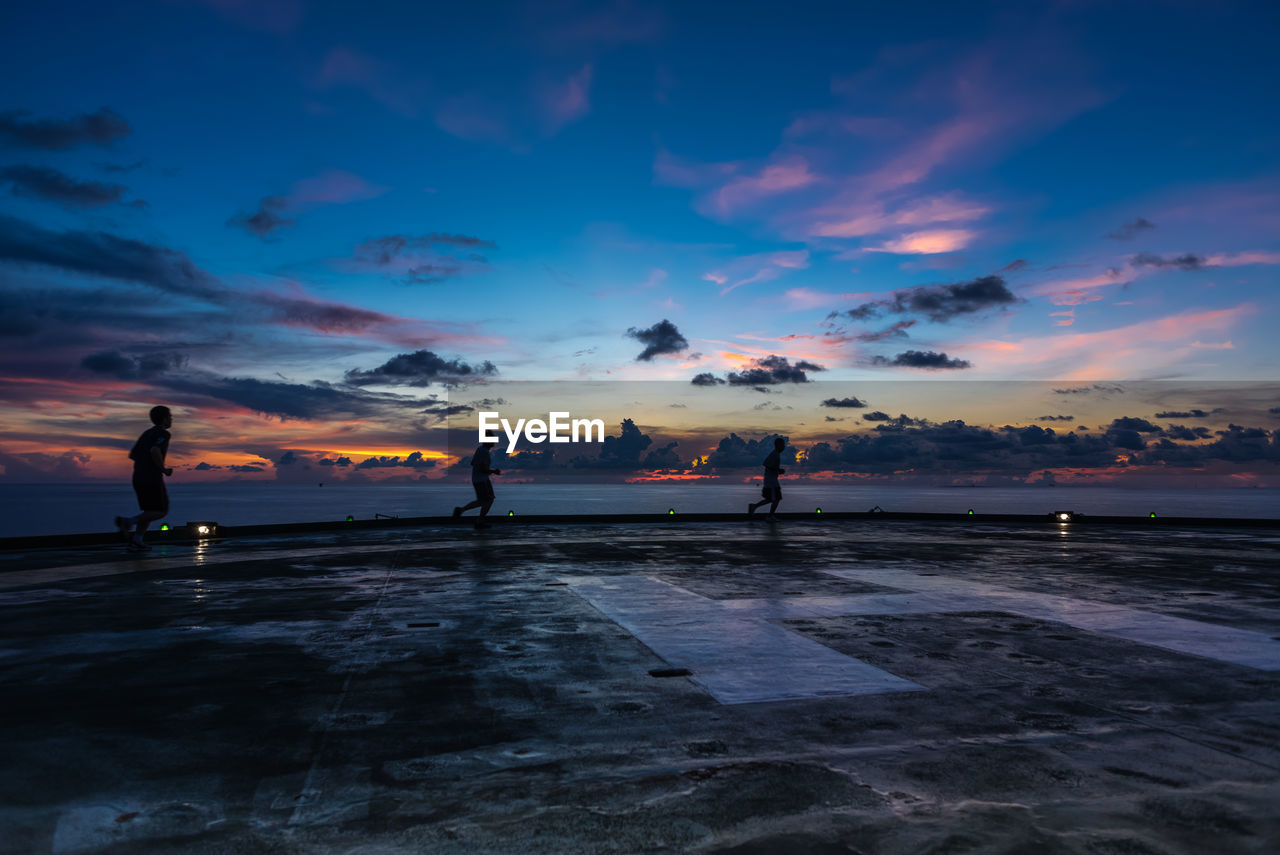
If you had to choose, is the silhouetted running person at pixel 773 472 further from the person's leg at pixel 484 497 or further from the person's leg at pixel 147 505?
the person's leg at pixel 147 505

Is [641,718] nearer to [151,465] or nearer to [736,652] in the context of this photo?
[736,652]

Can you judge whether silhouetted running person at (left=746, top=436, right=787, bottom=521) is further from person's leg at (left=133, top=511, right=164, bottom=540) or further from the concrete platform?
person's leg at (left=133, top=511, right=164, bottom=540)

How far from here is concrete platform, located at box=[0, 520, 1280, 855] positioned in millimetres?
2613

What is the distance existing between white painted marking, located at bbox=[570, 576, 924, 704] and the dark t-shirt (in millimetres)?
8264

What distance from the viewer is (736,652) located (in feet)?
17.2

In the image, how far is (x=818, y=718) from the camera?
3.77 metres

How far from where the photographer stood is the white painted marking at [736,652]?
4336mm

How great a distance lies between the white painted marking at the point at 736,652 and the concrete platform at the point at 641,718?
38mm

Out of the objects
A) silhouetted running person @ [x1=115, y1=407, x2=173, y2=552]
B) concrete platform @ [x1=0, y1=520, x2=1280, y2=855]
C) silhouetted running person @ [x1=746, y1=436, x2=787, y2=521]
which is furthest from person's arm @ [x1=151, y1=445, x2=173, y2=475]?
silhouetted running person @ [x1=746, y1=436, x2=787, y2=521]

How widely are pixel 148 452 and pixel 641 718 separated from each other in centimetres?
1116

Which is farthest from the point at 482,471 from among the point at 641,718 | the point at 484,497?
the point at 641,718

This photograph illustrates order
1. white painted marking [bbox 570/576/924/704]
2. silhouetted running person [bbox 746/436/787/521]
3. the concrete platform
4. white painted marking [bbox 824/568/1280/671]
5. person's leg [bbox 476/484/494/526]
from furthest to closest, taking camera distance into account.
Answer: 1. silhouetted running person [bbox 746/436/787/521]
2. person's leg [bbox 476/484/494/526]
3. white painted marking [bbox 824/568/1280/671]
4. white painted marking [bbox 570/576/924/704]
5. the concrete platform

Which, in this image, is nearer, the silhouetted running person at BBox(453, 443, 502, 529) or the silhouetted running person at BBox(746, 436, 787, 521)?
the silhouetted running person at BBox(453, 443, 502, 529)

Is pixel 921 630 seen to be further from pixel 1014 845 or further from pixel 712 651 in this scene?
pixel 1014 845
